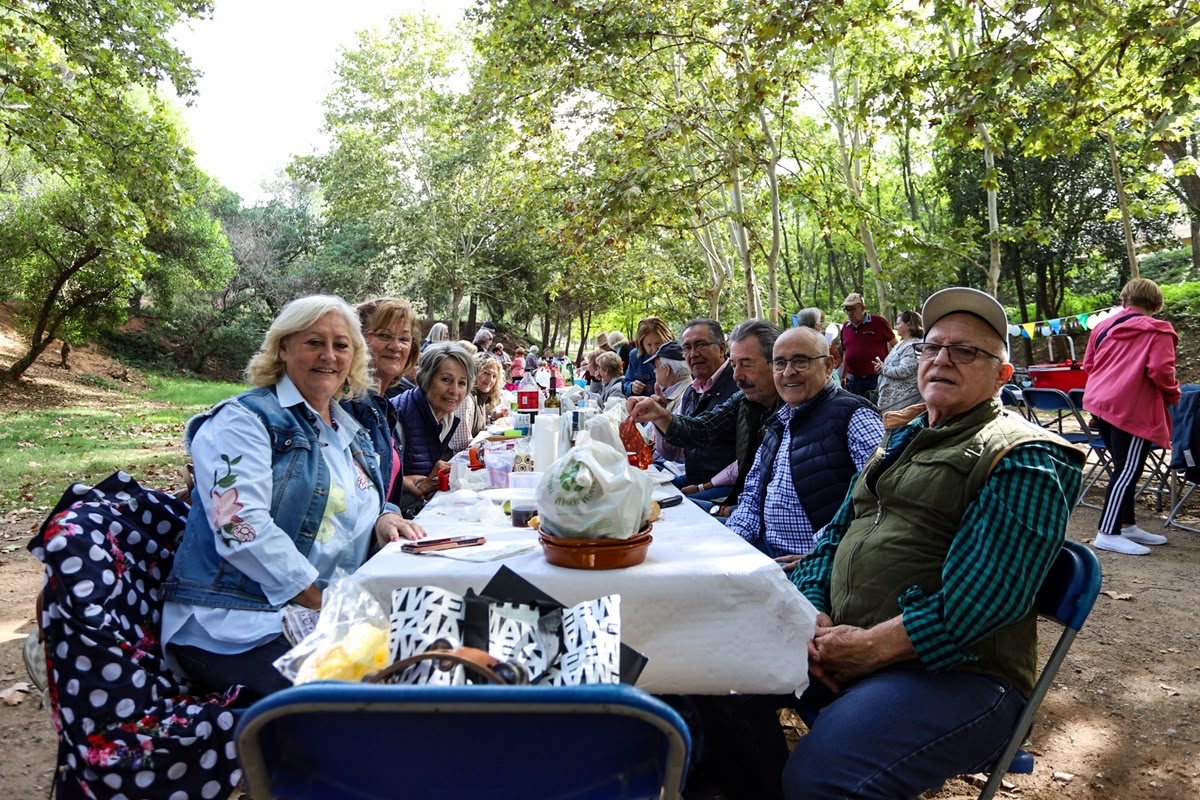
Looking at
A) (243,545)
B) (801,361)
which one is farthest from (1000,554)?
(243,545)

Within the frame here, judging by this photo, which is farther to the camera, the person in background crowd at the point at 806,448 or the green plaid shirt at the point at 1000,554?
the person in background crowd at the point at 806,448

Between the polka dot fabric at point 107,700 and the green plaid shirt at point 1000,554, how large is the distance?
5.67ft

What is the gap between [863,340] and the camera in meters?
11.1

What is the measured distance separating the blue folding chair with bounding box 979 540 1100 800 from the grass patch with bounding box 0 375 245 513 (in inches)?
345

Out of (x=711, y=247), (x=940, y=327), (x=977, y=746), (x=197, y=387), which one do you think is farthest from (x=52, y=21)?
(x=197, y=387)

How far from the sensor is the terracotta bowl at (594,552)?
197cm

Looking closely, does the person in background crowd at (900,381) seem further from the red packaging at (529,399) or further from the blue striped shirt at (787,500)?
the blue striped shirt at (787,500)

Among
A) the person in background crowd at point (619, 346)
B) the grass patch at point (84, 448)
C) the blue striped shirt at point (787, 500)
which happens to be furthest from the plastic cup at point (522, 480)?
the person in background crowd at point (619, 346)

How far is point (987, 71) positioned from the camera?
574 cm

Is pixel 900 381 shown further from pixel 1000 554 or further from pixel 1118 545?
pixel 1000 554

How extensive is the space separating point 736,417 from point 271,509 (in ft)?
9.21

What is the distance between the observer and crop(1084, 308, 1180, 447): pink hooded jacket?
587 cm

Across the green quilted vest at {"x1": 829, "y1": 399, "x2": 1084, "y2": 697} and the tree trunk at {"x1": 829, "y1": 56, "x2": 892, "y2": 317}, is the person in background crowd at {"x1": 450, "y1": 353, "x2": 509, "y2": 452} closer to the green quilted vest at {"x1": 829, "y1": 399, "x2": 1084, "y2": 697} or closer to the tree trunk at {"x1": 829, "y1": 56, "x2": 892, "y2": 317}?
the green quilted vest at {"x1": 829, "y1": 399, "x2": 1084, "y2": 697}

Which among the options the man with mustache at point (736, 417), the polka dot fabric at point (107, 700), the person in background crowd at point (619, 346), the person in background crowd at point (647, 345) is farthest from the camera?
the person in background crowd at point (619, 346)
